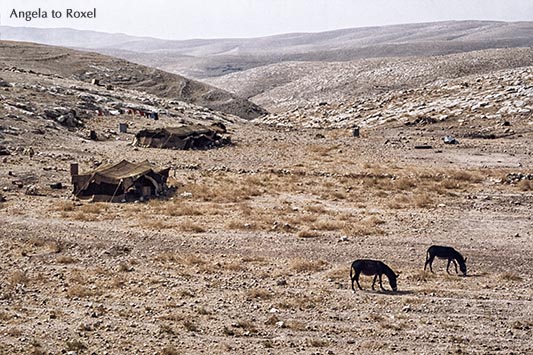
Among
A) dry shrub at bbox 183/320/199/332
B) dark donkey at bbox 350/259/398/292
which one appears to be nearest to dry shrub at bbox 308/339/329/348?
dry shrub at bbox 183/320/199/332

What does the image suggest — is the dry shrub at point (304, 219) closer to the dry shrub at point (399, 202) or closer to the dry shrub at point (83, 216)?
the dry shrub at point (399, 202)

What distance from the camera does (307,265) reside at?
50.6 feet

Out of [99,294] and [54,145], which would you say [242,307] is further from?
[54,145]

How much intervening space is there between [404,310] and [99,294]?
599 cm

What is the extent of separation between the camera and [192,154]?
33.5m

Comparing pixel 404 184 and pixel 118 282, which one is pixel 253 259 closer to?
pixel 118 282

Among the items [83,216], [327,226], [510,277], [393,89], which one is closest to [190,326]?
[510,277]

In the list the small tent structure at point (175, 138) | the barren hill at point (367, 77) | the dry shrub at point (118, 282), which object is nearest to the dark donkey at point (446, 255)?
the dry shrub at point (118, 282)

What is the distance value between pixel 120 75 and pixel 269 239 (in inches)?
2161

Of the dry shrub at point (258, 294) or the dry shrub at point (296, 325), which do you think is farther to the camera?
the dry shrub at point (258, 294)

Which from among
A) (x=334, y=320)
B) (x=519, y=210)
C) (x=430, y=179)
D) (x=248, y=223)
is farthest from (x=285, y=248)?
(x=430, y=179)

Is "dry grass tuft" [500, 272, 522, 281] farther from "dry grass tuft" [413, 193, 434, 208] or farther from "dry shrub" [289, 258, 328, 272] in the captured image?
"dry grass tuft" [413, 193, 434, 208]

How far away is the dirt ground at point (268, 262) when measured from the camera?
11625mm

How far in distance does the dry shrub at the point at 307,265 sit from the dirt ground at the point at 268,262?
0.17ft
